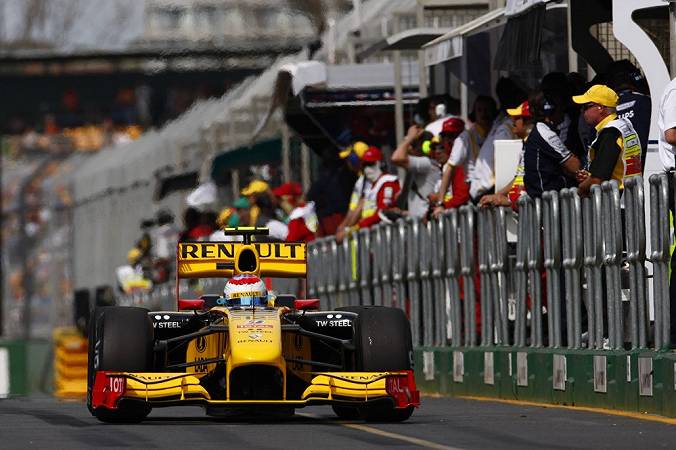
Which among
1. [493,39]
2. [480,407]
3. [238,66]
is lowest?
[480,407]

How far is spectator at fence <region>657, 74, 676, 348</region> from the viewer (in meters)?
15.1

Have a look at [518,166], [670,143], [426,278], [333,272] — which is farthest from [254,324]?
[333,272]

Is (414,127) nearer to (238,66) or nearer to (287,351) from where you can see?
(287,351)

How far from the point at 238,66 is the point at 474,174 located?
40916 millimetres

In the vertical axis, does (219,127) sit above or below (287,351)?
above

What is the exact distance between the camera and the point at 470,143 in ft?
69.2

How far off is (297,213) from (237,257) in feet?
34.4

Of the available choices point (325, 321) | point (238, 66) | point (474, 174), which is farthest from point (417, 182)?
point (238, 66)

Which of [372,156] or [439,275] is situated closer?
[439,275]

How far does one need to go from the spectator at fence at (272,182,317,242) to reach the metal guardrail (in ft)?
7.69

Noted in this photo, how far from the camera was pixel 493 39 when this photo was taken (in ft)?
76.6

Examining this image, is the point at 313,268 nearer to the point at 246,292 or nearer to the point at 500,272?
the point at 500,272

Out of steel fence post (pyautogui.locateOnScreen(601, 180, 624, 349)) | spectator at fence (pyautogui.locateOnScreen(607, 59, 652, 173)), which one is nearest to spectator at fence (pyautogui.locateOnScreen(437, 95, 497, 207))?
spectator at fence (pyautogui.locateOnScreen(607, 59, 652, 173))

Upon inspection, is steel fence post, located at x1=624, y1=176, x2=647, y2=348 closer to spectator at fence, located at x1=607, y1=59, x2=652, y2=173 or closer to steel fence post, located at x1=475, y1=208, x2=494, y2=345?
spectator at fence, located at x1=607, y1=59, x2=652, y2=173
